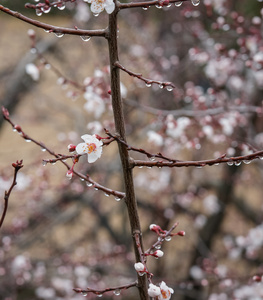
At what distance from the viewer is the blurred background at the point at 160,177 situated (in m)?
3.12

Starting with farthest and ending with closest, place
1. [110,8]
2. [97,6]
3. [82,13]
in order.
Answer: [82,13]
[97,6]
[110,8]

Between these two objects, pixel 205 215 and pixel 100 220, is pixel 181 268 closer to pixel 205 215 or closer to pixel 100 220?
pixel 205 215

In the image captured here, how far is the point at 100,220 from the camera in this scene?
4988 mm

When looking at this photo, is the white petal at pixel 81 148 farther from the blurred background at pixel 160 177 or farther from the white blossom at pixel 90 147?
the blurred background at pixel 160 177

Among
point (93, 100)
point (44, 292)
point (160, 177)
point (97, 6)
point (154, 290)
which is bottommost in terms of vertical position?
point (154, 290)

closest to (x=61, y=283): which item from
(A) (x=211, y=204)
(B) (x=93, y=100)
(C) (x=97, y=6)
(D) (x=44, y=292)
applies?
(D) (x=44, y=292)

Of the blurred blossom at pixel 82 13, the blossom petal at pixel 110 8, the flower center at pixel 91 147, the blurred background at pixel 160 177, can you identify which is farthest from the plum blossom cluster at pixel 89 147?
the blurred blossom at pixel 82 13

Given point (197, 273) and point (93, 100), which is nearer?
point (93, 100)

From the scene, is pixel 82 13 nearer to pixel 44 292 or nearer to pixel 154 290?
pixel 44 292

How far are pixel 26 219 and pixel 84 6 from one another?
9.57 feet

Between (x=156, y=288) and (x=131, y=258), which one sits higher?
(x=131, y=258)

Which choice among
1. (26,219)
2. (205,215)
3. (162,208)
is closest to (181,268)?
(205,215)

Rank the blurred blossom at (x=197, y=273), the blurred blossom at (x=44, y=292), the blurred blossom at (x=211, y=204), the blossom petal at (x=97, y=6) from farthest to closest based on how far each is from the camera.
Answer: the blurred blossom at (x=211, y=204), the blurred blossom at (x=197, y=273), the blurred blossom at (x=44, y=292), the blossom petal at (x=97, y=6)

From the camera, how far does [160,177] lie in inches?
195
